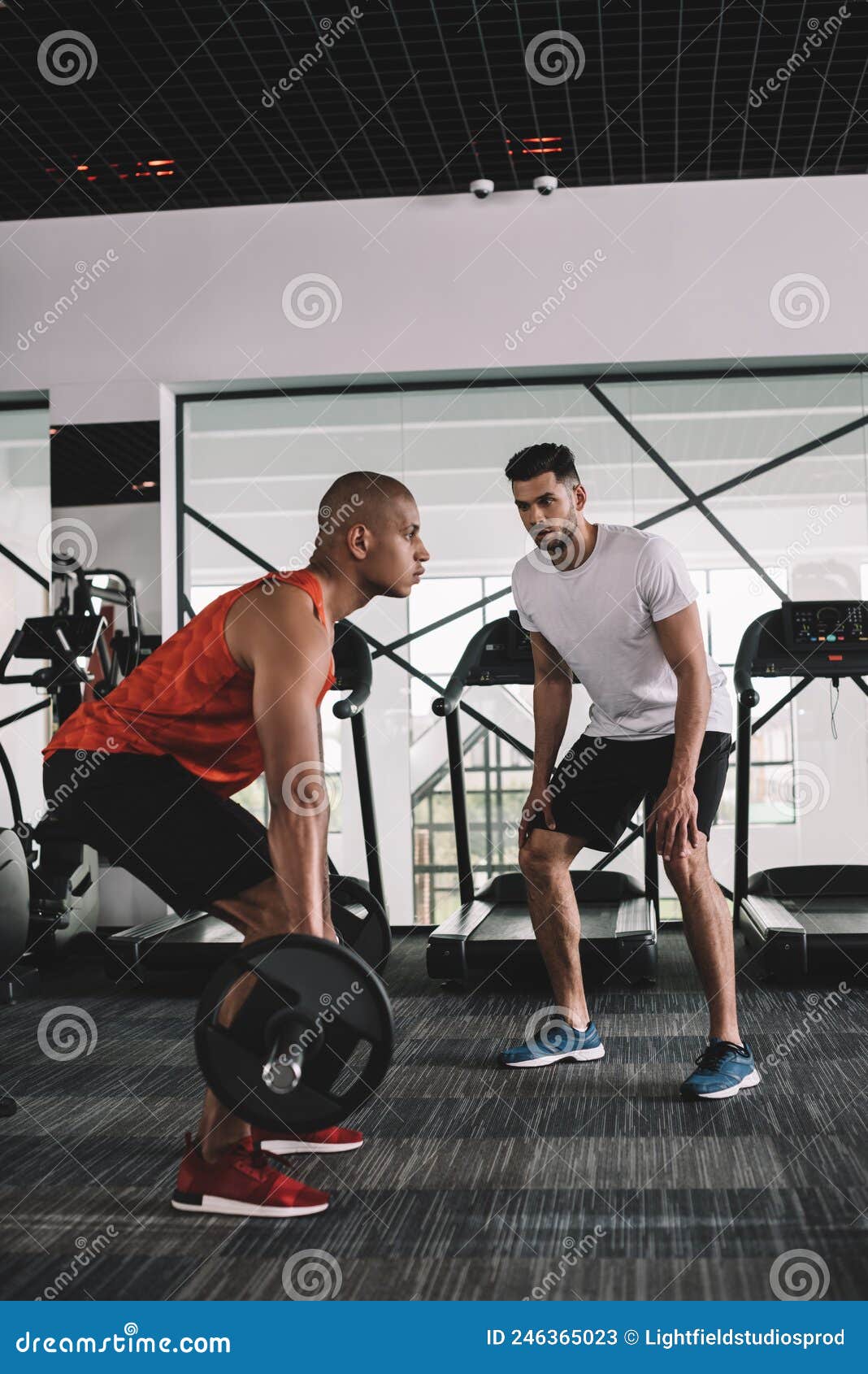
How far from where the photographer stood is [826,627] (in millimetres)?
4383

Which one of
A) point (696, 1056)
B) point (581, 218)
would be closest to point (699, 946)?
point (696, 1056)

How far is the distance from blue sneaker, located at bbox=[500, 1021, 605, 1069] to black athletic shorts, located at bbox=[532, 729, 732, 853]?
0.54m

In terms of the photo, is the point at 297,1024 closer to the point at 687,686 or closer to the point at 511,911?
the point at 687,686

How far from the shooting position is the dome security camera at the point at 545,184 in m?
5.05

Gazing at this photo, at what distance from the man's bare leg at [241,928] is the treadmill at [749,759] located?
7.89 feet

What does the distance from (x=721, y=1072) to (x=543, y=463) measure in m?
1.63

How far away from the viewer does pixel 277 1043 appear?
1831mm

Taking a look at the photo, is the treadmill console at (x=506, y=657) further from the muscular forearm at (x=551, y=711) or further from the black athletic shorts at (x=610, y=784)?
the black athletic shorts at (x=610, y=784)

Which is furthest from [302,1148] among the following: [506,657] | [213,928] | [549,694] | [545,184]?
[545,184]

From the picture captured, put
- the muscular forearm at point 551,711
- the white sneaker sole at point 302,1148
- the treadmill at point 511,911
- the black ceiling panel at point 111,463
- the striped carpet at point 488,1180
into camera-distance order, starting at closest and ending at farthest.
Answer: the striped carpet at point 488,1180 → the white sneaker sole at point 302,1148 → the muscular forearm at point 551,711 → the treadmill at point 511,911 → the black ceiling panel at point 111,463

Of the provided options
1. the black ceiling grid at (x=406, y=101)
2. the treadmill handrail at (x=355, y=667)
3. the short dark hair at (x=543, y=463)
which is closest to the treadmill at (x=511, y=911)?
the treadmill handrail at (x=355, y=667)

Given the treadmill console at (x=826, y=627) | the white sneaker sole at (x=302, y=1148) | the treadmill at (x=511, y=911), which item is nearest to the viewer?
the white sneaker sole at (x=302, y=1148)

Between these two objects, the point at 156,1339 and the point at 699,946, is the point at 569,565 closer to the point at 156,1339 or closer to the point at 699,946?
the point at 699,946

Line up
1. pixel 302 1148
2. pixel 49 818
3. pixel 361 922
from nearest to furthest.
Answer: pixel 302 1148
pixel 361 922
pixel 49 818
